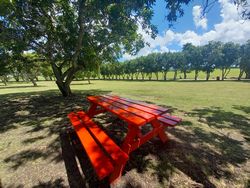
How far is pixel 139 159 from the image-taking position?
348 centimetres

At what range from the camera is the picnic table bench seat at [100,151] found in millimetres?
2395

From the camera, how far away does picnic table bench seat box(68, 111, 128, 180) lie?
239 cm

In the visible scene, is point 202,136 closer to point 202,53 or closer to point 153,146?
point 153,146

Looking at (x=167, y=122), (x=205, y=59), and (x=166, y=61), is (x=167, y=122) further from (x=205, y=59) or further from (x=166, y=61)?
(x=166, y=61)

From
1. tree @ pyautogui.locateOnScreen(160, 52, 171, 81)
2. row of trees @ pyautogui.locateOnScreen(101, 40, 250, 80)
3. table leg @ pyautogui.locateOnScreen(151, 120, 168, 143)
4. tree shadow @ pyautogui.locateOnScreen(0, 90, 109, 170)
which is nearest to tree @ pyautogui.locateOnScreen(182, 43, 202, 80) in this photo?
row of trees @ pyautogui.locateOnScreen(101, 40, 250, 80)

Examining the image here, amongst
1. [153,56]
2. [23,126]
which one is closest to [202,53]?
[153,56]

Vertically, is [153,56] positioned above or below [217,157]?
above

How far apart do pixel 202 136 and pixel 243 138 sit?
120cm

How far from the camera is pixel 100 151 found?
9.12 feet

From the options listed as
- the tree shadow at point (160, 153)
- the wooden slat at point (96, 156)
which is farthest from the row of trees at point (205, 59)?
the wooden slat at point (96, 156)

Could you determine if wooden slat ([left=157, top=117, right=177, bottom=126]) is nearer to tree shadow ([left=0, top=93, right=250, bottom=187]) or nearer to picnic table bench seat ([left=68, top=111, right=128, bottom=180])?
tree shadow ([left=0, top=93, right=250, bottom=187])

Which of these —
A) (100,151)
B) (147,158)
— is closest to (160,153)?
(147,158)

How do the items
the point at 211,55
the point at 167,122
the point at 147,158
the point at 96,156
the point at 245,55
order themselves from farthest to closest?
the point at 211,55
the point at 245,55
the point at 167,122
the point at 147,158
the point at 96,156

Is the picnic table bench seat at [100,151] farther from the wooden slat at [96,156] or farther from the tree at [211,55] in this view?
the tree at [211,55]
